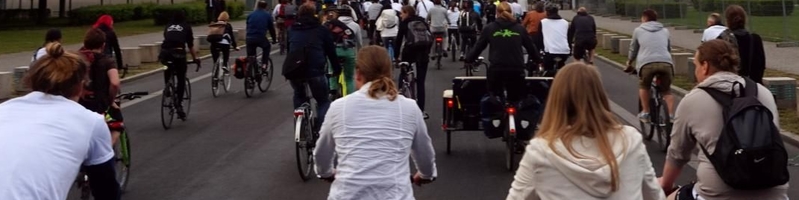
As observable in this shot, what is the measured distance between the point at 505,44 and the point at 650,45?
213 cm

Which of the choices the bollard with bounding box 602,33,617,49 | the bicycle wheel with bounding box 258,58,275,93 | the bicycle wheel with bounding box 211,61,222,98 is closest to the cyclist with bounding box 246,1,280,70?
the bicycle wheel with bounding box 211,61,222,98

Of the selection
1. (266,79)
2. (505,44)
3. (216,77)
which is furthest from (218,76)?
(505,44)

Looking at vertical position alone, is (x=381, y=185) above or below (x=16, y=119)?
below

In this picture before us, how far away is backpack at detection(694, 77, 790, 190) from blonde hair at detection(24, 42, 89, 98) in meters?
2.52

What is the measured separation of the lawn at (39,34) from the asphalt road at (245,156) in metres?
17.2

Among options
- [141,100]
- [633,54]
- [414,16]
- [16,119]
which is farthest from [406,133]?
[141,100]

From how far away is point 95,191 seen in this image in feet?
15.0

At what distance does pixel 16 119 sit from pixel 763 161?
9.27ft

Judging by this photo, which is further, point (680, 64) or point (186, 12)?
point (186, 12)

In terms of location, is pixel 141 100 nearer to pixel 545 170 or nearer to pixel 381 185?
pixel 381 185

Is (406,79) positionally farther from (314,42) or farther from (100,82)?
(100,82)

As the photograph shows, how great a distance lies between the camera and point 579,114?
4016mm

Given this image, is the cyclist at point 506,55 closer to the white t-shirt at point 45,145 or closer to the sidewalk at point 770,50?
the white t-shirt at point 45,145

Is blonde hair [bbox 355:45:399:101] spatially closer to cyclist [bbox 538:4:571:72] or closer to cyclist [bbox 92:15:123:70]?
cyclist [bbox 92:15:123:70]
